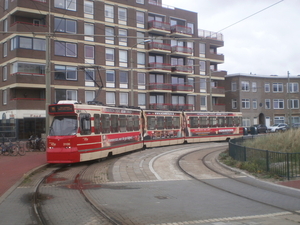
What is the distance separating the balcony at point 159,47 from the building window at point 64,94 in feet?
42.6

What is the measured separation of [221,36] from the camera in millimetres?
54844

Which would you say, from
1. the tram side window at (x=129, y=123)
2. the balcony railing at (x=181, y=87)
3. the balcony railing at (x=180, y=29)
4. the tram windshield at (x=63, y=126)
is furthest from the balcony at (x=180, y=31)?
the tram windshield at (x=63, y=126)

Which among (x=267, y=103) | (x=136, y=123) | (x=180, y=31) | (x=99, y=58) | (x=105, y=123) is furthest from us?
(x=267, y=103)

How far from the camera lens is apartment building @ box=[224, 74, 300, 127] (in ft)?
187

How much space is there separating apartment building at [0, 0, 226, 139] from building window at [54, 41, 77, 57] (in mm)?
112

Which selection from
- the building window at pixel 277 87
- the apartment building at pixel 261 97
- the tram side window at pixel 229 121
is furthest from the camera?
the building window at pixel 277 87

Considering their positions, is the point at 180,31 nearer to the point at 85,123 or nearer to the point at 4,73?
the point at 4,73

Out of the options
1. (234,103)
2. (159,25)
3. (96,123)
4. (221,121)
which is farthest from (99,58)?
(234,103)

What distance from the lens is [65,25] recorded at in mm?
37844

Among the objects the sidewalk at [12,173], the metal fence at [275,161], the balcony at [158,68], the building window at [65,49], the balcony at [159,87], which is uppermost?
the building window at [65,49]

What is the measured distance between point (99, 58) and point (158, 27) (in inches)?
413

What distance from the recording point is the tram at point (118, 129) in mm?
15164

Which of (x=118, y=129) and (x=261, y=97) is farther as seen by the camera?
(x=261, y=97)

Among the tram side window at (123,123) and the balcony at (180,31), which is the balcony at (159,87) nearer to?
the balcony at (180,31)
